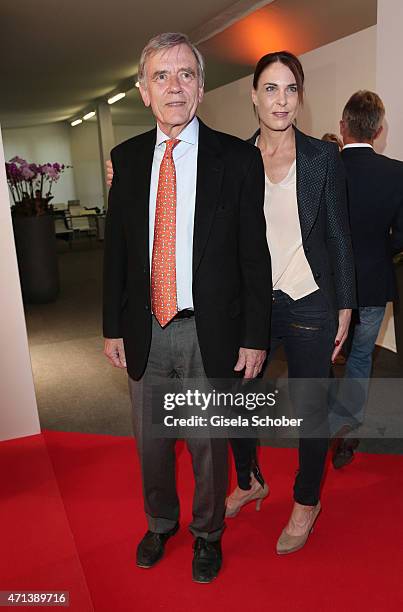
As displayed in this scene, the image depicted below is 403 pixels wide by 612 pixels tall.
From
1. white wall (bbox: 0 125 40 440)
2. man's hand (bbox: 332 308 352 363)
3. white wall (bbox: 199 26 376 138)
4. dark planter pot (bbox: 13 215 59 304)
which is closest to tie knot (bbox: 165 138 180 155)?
man's hand (bbox: 332 308 352 363)

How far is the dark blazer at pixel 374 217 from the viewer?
252 centimetres

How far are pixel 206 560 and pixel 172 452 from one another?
1.24 feet

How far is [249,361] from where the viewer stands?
183cm

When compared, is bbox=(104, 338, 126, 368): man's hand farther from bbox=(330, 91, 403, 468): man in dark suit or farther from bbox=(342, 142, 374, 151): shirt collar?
bbox=(342, 142, 374, 151): shirt collar

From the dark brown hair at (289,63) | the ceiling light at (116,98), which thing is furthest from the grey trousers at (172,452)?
the ceiling light at (116,98)

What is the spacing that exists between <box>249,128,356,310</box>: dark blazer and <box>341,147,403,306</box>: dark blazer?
69 cm

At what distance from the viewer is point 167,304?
1774mm

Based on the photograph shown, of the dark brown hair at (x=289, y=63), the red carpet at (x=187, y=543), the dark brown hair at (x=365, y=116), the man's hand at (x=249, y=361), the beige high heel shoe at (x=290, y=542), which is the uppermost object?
the dark brown hair at (x=289, y=63)

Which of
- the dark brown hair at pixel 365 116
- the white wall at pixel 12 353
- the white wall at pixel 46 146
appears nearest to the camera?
the dark brown hair at pixel 365 116

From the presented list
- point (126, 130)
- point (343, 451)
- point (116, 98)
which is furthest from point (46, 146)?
point (343, 451)

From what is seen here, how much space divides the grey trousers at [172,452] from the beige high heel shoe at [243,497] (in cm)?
28

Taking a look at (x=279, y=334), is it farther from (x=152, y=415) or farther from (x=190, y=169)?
(x=190, y=169)

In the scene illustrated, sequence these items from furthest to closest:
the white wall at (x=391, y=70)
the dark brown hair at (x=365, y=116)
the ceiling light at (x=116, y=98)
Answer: the ceiling light at (x=116, y=98), the white wall at (x=391, y=70), the dark brown hair at (x=365, y=116)

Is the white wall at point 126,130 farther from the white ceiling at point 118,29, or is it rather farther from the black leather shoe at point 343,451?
the black leather shoe at point 343,451
